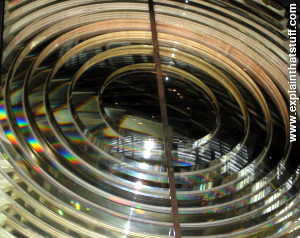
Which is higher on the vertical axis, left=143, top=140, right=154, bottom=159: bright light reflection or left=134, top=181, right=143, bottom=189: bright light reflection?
left=143, top=140, right=154, bottom=159: bright light reflection

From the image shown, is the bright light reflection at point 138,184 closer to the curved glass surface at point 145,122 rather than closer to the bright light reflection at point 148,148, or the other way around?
the curved glass surface at point 145,122

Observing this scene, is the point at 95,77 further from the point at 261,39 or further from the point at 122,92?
the point at 261,39

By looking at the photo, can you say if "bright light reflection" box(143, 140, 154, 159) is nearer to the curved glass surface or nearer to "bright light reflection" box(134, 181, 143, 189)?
the curved glass surface

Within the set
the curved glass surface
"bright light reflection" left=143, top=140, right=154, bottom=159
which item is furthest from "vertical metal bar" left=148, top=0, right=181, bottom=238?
"bright light reflection" left=143, top=140, right=154, bottom=159

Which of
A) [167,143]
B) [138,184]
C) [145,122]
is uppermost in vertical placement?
[145,122]

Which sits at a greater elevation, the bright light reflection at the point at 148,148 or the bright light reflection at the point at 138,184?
the bright light reflection at the point at 148,148

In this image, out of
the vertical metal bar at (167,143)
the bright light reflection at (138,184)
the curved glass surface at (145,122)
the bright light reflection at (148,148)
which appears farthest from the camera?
the bright light reflection at (148,148)

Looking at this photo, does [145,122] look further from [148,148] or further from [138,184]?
[138,184]

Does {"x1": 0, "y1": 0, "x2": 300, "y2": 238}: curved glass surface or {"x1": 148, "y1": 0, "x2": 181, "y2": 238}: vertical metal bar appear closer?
{"x1": 148, "y1": 0, "x2": 181, "y2": 238}: vertical metal bar

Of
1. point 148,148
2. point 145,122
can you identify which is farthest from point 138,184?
point 145,122

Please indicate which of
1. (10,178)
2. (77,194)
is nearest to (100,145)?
(77,194)

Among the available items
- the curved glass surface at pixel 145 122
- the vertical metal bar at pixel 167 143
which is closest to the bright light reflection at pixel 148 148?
the curved glass surface at pixel 145 122

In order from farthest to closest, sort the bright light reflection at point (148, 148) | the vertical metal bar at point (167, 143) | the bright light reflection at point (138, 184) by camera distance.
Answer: the bright light reflection at point (148, 148)
the bright light reflection at point (138, 184)
the vertical metal bar at point (167, 143)

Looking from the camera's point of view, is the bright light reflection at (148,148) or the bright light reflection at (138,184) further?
the bright light reflection at (148,148)
